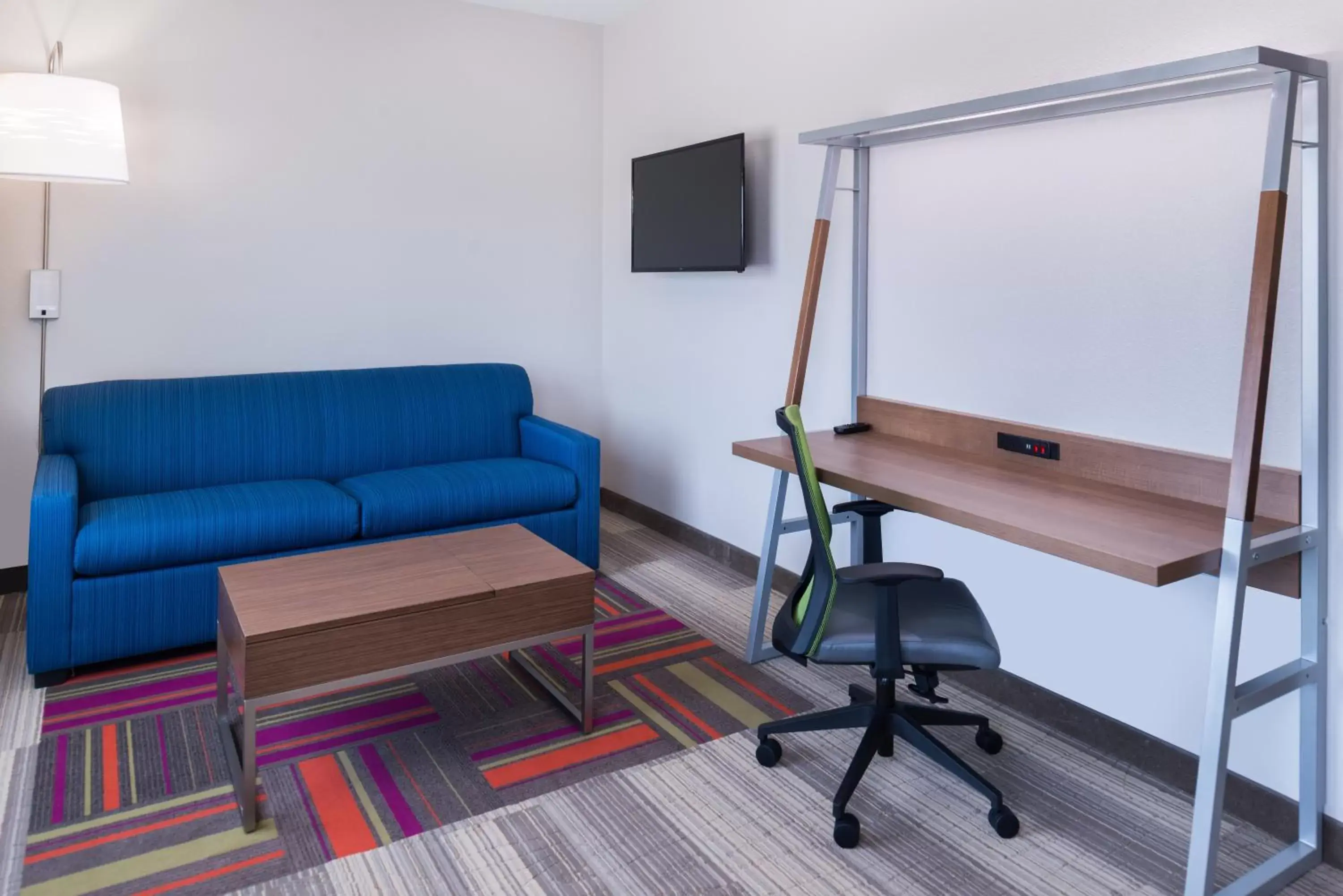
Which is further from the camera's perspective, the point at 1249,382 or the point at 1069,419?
the point at 1069,419

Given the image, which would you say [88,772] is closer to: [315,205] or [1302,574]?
[315,205]

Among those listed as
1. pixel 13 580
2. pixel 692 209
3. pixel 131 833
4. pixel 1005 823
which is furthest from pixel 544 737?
pixel 13 580

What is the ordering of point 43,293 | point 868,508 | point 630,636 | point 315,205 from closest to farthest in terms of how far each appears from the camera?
1. point 868,508
2. point 630,636
3. point 43,293
4. point 315,205

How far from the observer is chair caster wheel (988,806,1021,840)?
2.15 metres

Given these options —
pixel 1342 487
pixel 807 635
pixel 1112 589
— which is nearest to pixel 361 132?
pixel 807 635

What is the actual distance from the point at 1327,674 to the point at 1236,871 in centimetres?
47

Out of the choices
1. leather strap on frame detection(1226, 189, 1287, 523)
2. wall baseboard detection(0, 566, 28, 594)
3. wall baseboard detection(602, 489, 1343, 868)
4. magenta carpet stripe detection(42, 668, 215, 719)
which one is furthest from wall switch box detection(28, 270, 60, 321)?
leather strap on frame detection(1226, 189, 1287, 523)

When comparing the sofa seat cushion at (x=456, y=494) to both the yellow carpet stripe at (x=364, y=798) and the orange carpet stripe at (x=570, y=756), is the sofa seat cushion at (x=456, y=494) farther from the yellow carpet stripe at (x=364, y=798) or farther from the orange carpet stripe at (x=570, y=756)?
the orange carpet stripe at (x=570, y=756)

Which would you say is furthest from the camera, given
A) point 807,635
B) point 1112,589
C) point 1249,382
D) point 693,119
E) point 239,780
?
point 693,119

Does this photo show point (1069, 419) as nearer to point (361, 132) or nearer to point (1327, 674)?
point (1327, 674)

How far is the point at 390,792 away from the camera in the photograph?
2.31 meters

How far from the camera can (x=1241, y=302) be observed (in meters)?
2.16

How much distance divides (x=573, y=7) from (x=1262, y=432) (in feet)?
11.9

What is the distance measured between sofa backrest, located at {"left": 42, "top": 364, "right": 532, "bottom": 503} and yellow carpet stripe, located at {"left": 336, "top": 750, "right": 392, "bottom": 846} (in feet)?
5.05
